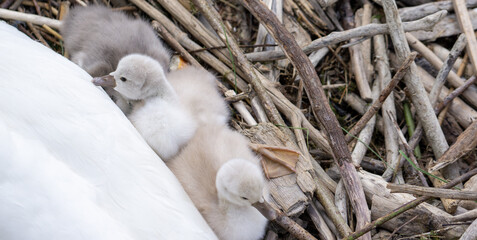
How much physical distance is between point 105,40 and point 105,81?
409 mm

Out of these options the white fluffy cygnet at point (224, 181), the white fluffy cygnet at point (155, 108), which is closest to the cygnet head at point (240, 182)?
the white fluffy cygnet at point (224, 181)

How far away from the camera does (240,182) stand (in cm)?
170

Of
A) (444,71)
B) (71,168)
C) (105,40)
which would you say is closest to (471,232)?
(444,71)

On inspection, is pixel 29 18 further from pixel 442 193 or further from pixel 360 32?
pixel 442 193

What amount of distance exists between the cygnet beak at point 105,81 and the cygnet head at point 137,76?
2cm

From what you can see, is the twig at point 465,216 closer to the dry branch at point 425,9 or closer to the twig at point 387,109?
the twig at point 387,109

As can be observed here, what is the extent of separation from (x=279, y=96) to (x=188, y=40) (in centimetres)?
61

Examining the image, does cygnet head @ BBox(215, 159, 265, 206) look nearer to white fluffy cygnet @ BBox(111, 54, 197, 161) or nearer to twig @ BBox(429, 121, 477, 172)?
white fluffy cygnet @ BBox(111, 54, 197, 161)

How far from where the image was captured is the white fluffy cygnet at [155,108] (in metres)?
2.01

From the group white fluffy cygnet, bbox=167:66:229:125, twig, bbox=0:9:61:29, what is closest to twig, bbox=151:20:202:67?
white fluffy cygnet, bbox=167:66:229:125

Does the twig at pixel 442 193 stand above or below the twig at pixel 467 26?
below

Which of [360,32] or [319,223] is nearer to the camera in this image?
[319,223]

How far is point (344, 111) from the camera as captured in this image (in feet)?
8.52

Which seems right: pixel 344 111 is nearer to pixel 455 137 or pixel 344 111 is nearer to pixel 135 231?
pixel 455 137
